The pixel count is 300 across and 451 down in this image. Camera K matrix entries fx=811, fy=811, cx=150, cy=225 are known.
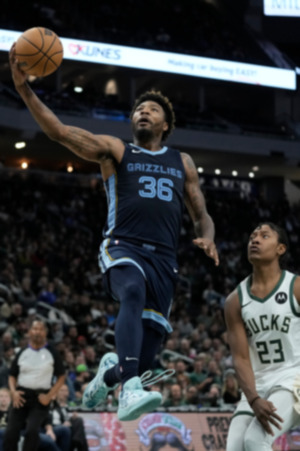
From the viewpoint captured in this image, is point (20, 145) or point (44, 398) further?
point (20, 145)

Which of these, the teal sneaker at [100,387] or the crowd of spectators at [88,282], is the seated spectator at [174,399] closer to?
the crowd of spectators at [88,282]

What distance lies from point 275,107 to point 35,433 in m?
28.3

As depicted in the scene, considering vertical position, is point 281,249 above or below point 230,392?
below

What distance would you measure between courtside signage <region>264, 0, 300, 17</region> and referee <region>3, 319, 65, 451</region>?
25.2 metres

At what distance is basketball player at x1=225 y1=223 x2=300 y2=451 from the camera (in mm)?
6277

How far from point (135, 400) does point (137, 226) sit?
140 cm

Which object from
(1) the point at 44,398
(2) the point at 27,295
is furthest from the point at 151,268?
(2) the point at 27,295

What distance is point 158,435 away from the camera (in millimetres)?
12391

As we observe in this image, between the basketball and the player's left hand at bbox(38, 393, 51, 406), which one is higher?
the basketball

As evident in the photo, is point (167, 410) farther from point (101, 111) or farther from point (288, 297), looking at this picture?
point (101, 111)

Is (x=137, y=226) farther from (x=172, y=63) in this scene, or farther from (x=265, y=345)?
(x=172, y=63)

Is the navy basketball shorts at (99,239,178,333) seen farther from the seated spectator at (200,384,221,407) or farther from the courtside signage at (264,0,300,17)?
the courtside signage at (264,0,300,17)

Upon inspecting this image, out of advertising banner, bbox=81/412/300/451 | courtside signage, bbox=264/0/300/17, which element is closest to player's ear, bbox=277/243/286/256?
advertising banner, bbox=81/412/300/451

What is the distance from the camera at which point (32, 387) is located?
1055 centimetres
